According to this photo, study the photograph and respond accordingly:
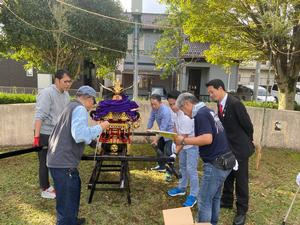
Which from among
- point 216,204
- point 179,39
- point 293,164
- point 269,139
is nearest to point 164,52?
point 179,39

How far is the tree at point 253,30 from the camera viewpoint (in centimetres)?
728

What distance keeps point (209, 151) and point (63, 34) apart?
10.5m

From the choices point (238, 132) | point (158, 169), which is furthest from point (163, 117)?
point (238, 132)

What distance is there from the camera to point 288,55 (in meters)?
8.93

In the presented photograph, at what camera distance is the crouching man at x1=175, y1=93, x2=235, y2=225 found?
279cm

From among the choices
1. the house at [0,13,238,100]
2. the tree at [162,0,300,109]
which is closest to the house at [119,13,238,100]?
the house at [0,13,238,100]

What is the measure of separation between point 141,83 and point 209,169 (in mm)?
20921

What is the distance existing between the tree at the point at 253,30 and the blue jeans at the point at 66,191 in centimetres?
588

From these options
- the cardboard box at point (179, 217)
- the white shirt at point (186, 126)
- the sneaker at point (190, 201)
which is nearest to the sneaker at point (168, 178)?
the sneaker at point (190, 201)

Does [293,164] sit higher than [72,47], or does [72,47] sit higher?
[72,47]

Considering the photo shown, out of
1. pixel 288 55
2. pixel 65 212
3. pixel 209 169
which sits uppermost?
pixel 288 55

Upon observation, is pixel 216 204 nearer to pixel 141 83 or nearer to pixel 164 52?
pixel 164 52

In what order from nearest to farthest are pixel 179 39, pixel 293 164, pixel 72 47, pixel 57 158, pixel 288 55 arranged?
pixel 57 158, pixel 293 164, pixel 288 55, pixel 72 47, pixel 179 39

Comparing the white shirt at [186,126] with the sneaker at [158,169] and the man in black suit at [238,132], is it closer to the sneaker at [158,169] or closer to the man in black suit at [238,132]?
the man in black suit at [238,132]
